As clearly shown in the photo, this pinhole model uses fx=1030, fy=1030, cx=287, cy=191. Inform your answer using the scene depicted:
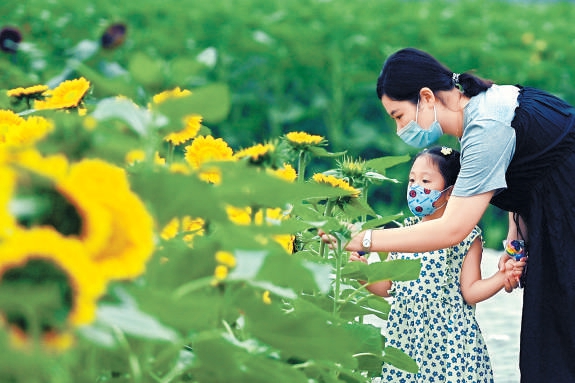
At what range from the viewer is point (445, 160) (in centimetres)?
293

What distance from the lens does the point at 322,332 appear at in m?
1.33

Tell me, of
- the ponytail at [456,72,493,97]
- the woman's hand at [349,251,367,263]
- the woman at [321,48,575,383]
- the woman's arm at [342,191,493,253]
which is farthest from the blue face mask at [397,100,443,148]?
the woman's hand at [349,251,367,263]

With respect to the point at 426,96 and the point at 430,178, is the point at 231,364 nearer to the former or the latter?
the point at 426,96

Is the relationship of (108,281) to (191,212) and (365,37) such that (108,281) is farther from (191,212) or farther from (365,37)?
(365,37)

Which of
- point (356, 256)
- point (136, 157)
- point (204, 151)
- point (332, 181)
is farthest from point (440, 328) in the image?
point (136, 157)

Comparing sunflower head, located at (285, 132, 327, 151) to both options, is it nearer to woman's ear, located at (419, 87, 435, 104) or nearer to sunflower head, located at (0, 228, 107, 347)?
woman's ear, located at (419, 87, 435, 104)

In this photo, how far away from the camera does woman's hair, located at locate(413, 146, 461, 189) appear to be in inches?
115

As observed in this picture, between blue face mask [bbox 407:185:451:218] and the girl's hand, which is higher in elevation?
blue face mask [bbox 407:185:451:218]

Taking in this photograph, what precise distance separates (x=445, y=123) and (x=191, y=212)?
67.7 inches

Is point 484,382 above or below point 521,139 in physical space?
below

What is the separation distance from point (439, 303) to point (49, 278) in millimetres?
2128

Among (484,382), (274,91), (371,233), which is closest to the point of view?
(371,233)

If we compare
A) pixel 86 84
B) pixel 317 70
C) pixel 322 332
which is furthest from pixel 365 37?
pixel 322 332

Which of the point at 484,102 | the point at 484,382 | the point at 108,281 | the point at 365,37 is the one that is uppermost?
the point at 108,281
